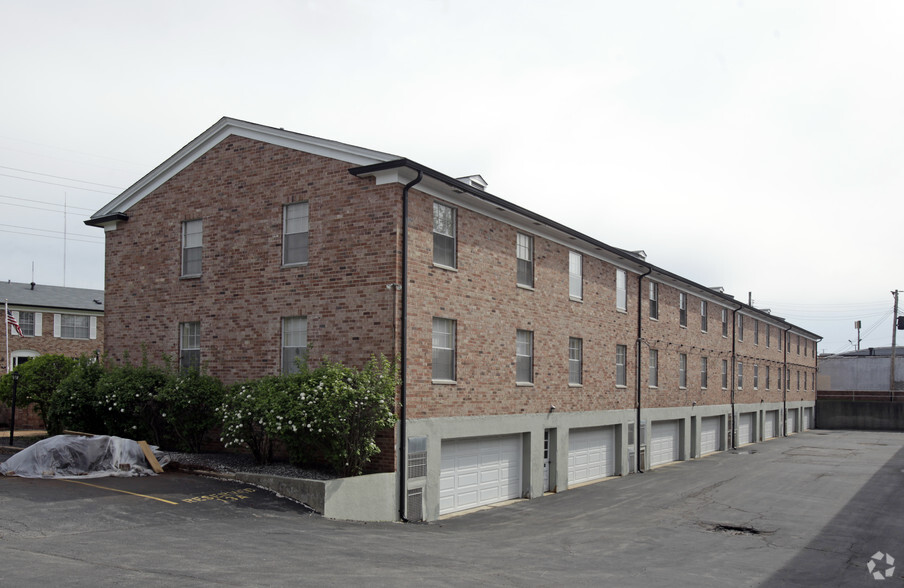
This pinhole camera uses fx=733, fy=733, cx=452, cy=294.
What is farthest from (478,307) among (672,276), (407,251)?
(672,276)

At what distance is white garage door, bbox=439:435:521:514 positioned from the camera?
59.9 feet

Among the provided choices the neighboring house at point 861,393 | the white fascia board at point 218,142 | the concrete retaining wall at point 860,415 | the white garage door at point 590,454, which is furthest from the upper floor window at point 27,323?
the neighboring house at point 861,393

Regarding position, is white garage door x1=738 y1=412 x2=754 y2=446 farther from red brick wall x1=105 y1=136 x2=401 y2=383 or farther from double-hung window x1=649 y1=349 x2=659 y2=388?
red brick wall x1=105 y1=136 x2=401 y2=383

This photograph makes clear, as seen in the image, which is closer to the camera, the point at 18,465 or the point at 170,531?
the point at 170,531

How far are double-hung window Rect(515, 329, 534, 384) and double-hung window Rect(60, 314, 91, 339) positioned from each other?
28.5 m

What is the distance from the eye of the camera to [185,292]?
19.9 m

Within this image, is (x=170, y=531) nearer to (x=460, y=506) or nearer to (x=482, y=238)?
(x=460, y=506)

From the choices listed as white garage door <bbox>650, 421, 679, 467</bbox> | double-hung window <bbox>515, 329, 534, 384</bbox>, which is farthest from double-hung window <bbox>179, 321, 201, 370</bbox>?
white garage door <bbox>650, 421, 679, 467</bbox>

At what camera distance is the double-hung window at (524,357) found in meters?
20.8

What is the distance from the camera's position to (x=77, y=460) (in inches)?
630

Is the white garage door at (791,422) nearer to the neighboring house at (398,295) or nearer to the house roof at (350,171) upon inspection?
the neighboring house at (398,295)

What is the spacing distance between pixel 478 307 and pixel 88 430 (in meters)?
10.9

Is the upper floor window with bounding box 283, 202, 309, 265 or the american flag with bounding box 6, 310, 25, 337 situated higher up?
the upper floor window with bounding box 283, 202, 309, 265

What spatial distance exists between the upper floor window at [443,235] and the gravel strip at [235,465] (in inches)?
228
